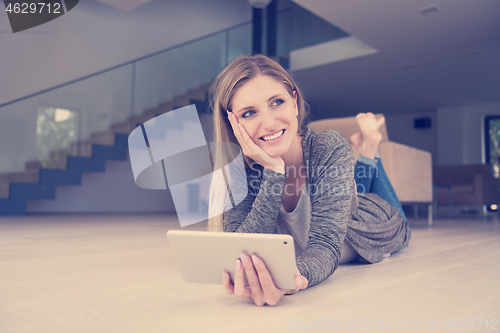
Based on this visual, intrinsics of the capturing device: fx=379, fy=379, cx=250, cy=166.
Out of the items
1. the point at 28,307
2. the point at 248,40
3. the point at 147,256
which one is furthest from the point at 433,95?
the point at 28,307

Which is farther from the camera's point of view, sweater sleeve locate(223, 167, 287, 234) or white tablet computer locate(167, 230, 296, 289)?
sweater sleeve locate(223, 167, 287, 234)

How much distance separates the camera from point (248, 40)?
670 centimetres

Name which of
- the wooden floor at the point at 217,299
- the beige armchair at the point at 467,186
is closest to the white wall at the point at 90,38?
the wooden floor at the point at 217,299

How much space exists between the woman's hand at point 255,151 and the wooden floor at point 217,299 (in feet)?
1.03

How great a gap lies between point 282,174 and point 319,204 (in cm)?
12

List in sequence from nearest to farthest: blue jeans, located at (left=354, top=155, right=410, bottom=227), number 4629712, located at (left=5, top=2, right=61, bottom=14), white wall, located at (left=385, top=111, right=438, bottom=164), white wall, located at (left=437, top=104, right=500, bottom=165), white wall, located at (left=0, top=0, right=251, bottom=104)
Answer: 1. blue jeans, located at (left=354, top=155, right=410, bottom=227)
2. white wall, located at (left=0, top=0, right=251, bottom=104)
3. number 4629712, located at (left=5, top=2, right=61, bottom=14)
4. white wall, located at (left=437, top=104, right=500, bottom=165)
5. white wall, located at (left=385, top=111, right=438, bottom=164)

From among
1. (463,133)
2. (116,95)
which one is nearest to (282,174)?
(116,95)

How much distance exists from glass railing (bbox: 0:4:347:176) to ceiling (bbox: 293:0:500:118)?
0.95m

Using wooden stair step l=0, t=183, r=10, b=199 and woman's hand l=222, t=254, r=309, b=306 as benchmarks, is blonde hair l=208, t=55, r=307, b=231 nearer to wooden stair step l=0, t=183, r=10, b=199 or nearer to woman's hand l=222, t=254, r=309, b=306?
woman's hand l=222, t=254, r=309, b=306

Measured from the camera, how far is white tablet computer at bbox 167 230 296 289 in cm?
64

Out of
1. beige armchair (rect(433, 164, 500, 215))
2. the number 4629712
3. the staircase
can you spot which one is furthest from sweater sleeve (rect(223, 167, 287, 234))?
the number 4629712

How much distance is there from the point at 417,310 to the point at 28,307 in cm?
76

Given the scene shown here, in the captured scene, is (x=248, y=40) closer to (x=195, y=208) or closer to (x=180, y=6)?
(x=180, y=6)

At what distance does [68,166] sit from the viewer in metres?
4.70
